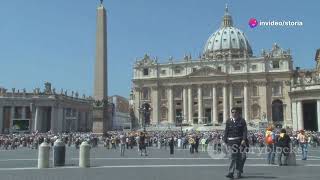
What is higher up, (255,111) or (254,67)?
(254,67)

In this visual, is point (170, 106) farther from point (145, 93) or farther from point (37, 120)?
point (37, 120)

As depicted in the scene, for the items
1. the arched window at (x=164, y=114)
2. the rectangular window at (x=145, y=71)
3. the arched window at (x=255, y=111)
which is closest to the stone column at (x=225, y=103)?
the arched window at (x=255, y=111)

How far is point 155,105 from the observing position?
105 m

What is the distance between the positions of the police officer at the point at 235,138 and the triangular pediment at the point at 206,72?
91416mm

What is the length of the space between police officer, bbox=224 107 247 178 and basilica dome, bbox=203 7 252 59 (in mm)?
112858

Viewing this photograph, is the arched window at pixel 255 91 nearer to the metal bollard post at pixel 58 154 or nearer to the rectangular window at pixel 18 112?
the rectangular window at pixel 18 112

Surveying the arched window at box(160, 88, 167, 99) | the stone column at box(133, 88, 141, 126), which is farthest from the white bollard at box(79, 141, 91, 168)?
the arched window at box(160, 88, 167, 99)

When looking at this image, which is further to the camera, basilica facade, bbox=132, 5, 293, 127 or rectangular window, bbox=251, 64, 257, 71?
rectangular window, bbox=251, 64, 257, 71

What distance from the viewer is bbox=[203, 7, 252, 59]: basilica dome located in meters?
126

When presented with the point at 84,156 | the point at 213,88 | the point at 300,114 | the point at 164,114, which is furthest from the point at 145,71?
the point at 84,156

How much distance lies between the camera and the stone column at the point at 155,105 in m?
105

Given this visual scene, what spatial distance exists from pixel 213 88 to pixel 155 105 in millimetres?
13733

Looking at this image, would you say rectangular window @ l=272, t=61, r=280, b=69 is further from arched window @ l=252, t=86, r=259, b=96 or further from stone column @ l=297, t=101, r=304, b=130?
stone column @ l=297, t=101, r=304, b=130

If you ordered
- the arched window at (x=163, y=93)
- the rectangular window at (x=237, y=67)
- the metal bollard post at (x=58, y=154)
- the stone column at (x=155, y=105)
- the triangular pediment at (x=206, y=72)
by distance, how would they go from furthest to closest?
the arched window at (x=163, y=93), the stone column at (x=155, y=105), the rectangular window at (x=237, y=67), the triangular pediment at (x=206, y=72), the metal bollard post at (x=58, y=154)
